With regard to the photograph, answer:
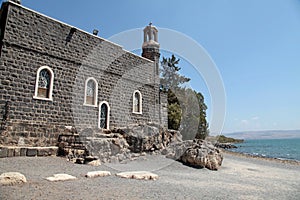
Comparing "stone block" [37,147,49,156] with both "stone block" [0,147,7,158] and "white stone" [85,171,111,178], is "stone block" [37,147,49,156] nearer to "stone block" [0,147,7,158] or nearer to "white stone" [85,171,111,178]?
"stone block" [0,147,7,158]

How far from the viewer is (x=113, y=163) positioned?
9.84 m

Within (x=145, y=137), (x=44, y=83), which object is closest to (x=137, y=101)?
(x=145, y=137)

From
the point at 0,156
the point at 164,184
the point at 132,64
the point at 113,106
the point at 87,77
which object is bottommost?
the point at 164,184

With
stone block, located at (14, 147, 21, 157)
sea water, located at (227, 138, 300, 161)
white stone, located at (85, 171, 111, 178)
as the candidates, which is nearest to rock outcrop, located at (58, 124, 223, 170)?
stone block, located at (14, 147, 21, 157)

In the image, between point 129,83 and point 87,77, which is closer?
point 87,77

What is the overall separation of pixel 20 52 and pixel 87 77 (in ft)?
12.2

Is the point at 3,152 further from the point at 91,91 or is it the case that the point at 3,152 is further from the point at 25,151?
the point at 91,91

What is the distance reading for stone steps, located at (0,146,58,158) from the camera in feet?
26.3

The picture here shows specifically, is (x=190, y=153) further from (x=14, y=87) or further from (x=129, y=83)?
(x=14, y=87)

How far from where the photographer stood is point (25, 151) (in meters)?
8.54

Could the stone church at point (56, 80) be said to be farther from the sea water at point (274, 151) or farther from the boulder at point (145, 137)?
the sea water at point (274, 151)

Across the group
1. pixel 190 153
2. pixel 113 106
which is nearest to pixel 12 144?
pixel 113 106

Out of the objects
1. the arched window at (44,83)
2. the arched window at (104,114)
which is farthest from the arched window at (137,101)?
the arched window at (44,83)

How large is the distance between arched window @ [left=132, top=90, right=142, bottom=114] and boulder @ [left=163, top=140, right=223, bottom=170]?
456 centimetres
